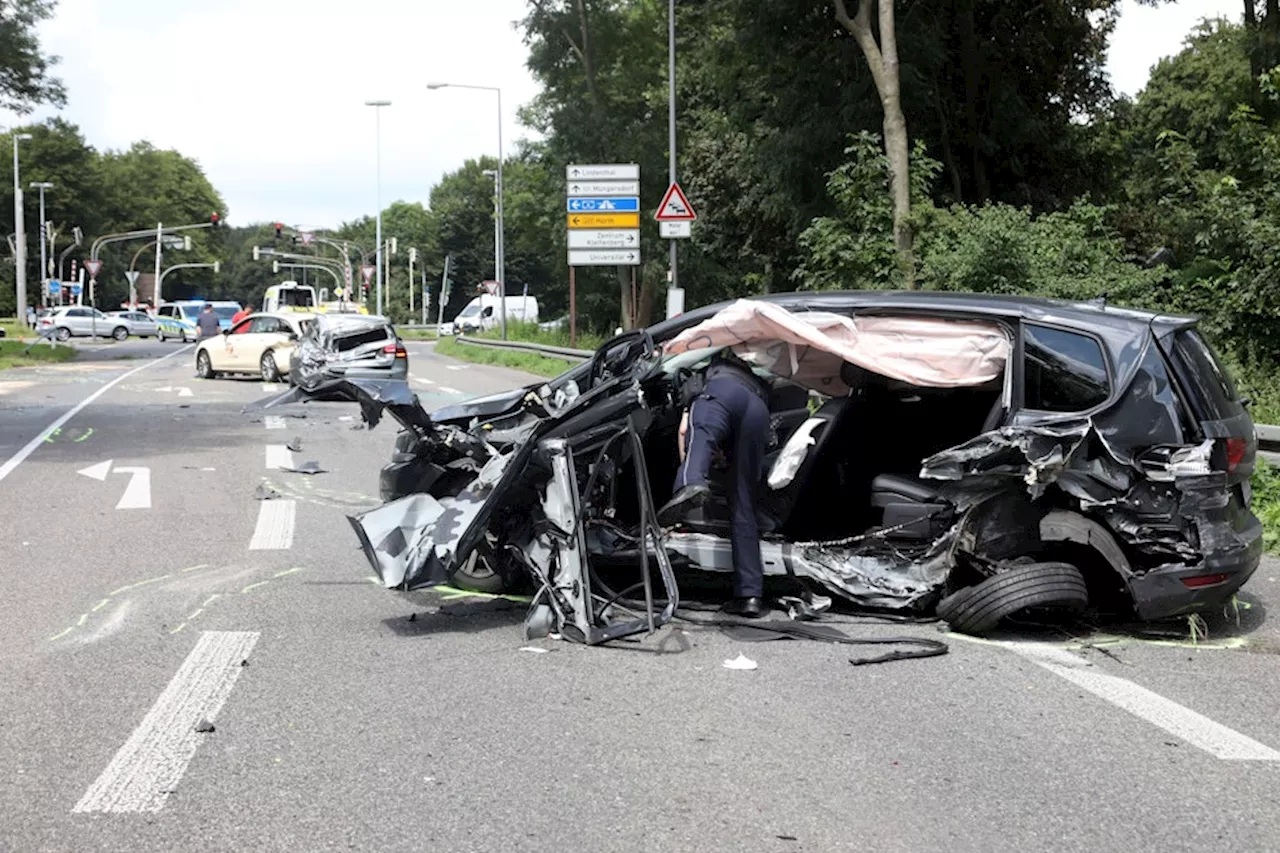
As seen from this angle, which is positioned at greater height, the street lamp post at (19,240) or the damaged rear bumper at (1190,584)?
the street lamp post at (19,240)

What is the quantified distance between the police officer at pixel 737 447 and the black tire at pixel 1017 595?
40.2 inches

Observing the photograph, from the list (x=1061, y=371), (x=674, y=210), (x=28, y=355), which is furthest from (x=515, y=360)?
(x=1061, y=371)

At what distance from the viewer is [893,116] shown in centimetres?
2123

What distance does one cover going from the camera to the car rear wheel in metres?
27.2

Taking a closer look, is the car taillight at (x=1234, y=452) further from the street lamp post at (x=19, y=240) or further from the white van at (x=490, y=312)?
the white van at (x=490, y=312)

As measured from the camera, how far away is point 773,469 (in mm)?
6789

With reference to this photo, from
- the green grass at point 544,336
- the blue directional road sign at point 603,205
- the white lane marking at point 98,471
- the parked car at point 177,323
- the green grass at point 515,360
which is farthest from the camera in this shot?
the parked car at point 177,323

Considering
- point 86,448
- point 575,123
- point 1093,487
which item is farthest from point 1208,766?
point 575,123

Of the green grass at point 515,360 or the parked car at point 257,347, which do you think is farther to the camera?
the green grass at point 515,360

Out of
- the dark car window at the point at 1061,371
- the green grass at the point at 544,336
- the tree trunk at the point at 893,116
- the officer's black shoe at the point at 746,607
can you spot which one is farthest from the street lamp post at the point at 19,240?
the dark car window at the point at 1061,371

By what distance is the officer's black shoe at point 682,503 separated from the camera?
620cm

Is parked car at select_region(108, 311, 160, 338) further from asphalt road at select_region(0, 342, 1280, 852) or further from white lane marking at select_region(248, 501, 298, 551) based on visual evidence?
asphalt road at select_region(0, 342, 1280, 852)

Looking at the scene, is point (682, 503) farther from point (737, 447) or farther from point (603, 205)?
point (603, 205)

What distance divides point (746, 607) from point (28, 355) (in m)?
34.4
